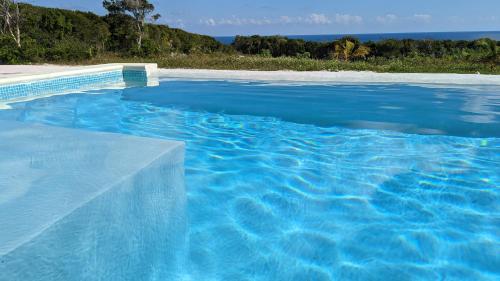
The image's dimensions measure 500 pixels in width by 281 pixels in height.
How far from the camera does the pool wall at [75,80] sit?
28.1 feet

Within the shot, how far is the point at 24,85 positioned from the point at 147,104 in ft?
9.99

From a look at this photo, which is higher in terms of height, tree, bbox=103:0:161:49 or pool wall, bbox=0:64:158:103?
tree, bbox=103:0:161:49

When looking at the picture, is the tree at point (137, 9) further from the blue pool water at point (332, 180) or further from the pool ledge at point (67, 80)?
the blue pool water at point (332, 180)

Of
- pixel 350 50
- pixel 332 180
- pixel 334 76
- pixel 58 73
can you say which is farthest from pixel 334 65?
pixel 332 180

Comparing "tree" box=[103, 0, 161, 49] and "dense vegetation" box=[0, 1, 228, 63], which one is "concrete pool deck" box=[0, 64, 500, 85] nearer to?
"dense vegetation" box=[0, 1, 228, 63]

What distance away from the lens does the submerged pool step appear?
4.69 ft

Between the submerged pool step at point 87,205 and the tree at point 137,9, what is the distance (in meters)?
17.0

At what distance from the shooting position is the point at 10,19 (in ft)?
51.3

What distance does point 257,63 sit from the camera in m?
12.0

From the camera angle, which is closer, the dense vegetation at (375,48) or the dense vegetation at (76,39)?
the dense vegetation at (375,48)

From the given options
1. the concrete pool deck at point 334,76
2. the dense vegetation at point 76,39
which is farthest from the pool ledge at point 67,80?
the dense vegetation at point 76,39

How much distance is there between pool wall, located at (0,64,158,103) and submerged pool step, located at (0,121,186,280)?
6879 millimetres

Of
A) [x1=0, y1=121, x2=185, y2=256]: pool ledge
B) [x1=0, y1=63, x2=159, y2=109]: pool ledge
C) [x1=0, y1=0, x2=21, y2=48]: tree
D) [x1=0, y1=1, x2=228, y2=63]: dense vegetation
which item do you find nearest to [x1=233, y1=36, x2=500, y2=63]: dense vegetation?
[x1=0, y1=1, x2=228, y2=63]: dense vegetation

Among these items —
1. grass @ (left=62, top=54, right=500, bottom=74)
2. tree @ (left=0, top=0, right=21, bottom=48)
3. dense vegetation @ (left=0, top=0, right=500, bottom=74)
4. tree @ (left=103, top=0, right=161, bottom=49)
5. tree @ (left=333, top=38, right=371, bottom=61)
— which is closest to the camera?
grass @ (left=62, top=54, right=500, bottom=74)
